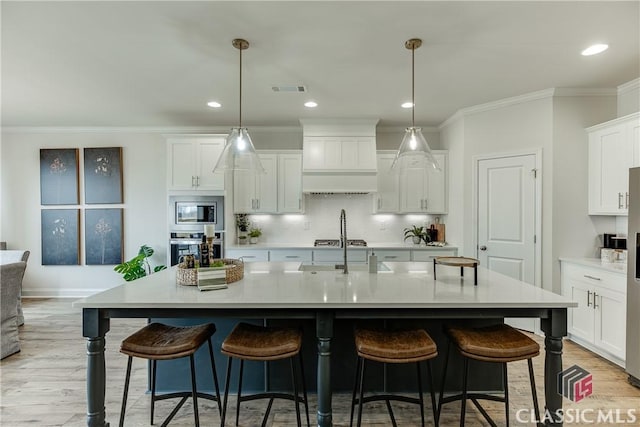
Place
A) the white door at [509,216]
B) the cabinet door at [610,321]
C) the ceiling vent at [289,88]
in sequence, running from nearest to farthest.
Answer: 1. the cabinet door at [610,321]
2. the ceiling vent at [289,88]
3. the white door at [509,216]

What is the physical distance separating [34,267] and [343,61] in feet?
18.6

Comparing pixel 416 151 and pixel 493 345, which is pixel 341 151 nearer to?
pixel 416 151

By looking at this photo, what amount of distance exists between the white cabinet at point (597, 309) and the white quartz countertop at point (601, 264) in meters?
0.04

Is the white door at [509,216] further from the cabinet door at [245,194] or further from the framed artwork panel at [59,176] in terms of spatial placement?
the framed artwork panel at [59,176]

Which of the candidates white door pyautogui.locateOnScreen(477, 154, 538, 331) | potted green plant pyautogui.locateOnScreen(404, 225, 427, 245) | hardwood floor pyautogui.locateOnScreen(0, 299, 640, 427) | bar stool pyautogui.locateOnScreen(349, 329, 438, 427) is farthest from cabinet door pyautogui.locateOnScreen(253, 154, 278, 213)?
bar stool pyautogui.locateOnScreen(349, 329, 438, 427)

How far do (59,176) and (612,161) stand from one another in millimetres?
7220

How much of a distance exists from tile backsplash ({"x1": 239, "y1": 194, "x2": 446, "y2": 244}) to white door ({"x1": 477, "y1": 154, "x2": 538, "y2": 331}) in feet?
4.40

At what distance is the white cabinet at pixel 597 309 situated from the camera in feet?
9.39

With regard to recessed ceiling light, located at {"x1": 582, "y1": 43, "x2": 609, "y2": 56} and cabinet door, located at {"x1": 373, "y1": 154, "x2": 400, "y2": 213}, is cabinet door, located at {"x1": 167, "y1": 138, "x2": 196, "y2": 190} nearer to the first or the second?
cabinet door, located at {"x1": 373, "y1": 154, "x2": 400, "y2": 213}

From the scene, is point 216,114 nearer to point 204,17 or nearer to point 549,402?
point 204,17

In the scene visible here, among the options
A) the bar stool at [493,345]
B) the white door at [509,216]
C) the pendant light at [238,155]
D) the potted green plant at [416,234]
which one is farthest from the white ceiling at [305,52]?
the bar stool at [493,345]

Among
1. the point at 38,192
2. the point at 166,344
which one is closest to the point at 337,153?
the point at 166,344

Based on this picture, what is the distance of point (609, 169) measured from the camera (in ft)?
10.8

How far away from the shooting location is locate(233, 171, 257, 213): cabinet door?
193 inches
